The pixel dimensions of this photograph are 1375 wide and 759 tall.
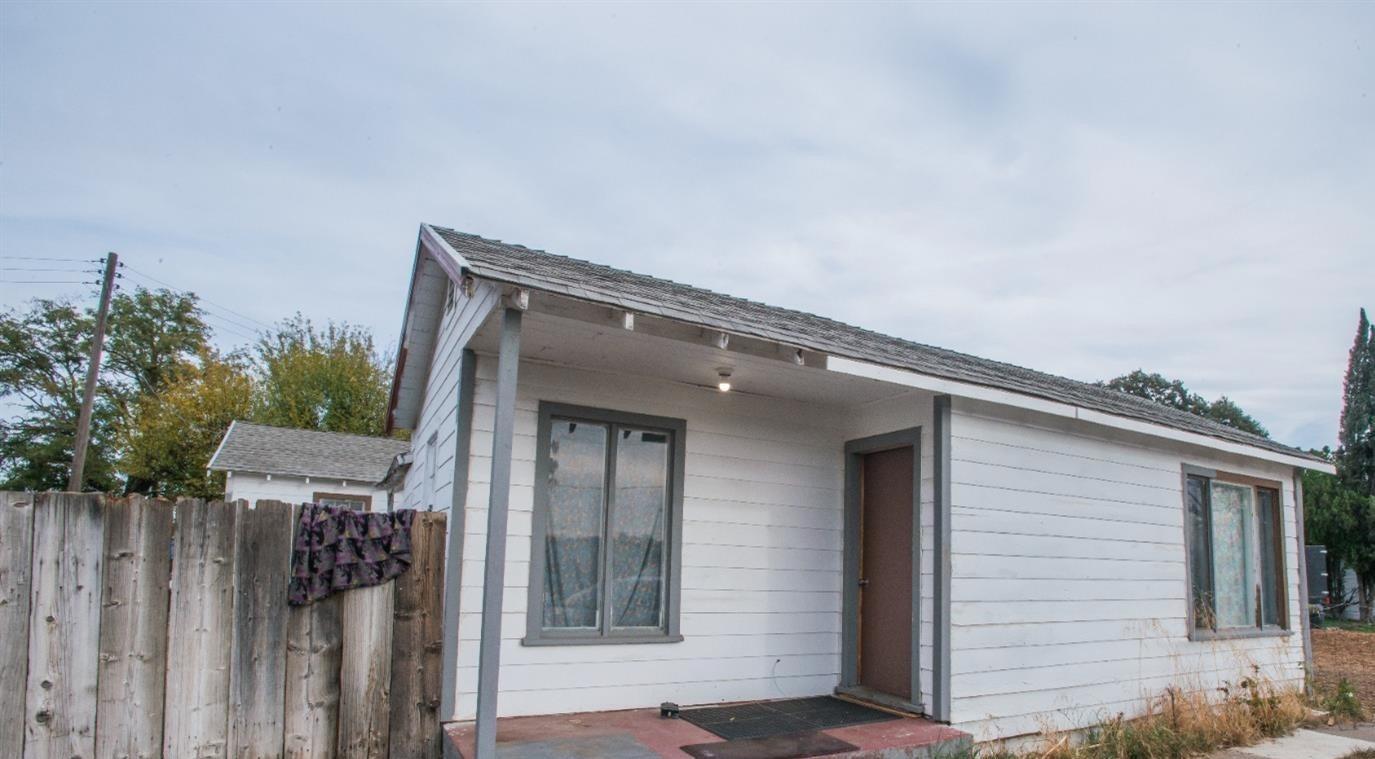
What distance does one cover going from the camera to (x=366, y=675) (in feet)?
15.4

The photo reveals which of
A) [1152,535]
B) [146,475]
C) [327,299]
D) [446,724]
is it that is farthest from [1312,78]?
[327,299]

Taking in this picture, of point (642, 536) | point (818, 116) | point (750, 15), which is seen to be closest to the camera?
point (642, 536)

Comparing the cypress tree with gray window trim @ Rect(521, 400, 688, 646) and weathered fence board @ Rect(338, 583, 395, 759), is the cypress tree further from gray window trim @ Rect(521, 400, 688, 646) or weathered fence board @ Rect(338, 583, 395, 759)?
weathered fence board @ Rect(338, 583, 395, 759)

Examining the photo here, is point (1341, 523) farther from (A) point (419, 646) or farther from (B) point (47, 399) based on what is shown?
(B) point (47, 399)

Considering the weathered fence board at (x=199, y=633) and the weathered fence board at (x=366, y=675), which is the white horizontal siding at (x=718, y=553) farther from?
the weathered fence board at (x=199, y=633)

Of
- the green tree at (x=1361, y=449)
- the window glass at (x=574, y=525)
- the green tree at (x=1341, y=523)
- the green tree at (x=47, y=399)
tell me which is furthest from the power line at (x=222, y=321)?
the green tree at (x=1361, y=449)

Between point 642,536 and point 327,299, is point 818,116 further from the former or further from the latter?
point 327,299

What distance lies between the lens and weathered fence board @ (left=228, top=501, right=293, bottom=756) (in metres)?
4.34

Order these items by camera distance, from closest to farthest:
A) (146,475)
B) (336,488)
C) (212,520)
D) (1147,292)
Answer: (212,520) < (336,488) < (1147,292) < (146,475)

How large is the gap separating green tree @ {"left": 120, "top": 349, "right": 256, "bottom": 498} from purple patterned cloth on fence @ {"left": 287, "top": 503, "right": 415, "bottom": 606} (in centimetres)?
2275

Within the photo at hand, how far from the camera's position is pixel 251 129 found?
1340cm

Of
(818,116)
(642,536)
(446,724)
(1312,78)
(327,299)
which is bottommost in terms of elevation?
(446,724)

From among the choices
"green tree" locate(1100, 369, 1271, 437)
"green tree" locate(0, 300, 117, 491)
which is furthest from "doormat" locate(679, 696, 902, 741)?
"green tree" locate(1100, 369, 1271, 437)

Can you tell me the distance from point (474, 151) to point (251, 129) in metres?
3.73
